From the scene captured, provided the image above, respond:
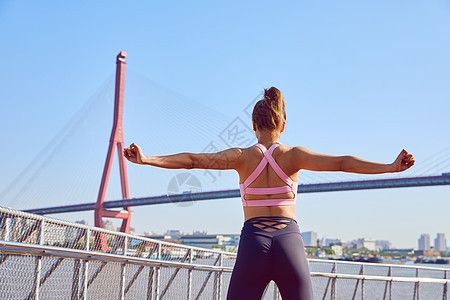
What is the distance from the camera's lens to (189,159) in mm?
2143

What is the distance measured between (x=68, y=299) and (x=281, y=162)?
2.46 metres

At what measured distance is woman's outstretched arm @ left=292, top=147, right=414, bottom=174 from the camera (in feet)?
6.63

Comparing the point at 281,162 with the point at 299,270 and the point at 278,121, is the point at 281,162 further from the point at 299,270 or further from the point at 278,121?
the point at 299,270

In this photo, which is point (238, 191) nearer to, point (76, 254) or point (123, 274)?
point (123, 274)

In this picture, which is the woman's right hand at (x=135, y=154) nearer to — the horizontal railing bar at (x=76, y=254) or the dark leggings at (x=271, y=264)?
the dark leggings at (x=271, y=264)

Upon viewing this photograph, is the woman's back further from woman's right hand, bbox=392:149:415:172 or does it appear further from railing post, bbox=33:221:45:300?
railing post, bbox=33:221:45:300

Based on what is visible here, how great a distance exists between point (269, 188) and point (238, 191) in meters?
31.7

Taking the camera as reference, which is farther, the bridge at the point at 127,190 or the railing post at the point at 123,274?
the bridge at the point at 127,190

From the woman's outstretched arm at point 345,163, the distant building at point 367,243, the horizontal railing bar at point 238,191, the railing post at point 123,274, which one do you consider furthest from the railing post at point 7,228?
the distant building at point 367,243

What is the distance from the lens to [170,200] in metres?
34.6

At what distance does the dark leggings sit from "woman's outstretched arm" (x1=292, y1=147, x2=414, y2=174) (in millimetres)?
243

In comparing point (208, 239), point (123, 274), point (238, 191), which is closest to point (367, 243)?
point (208, 239)

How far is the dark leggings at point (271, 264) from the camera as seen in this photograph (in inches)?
79.7

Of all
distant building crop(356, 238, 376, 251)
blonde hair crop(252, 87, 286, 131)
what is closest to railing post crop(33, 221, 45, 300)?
blonde hair crop(252, 87, 286, 131)
